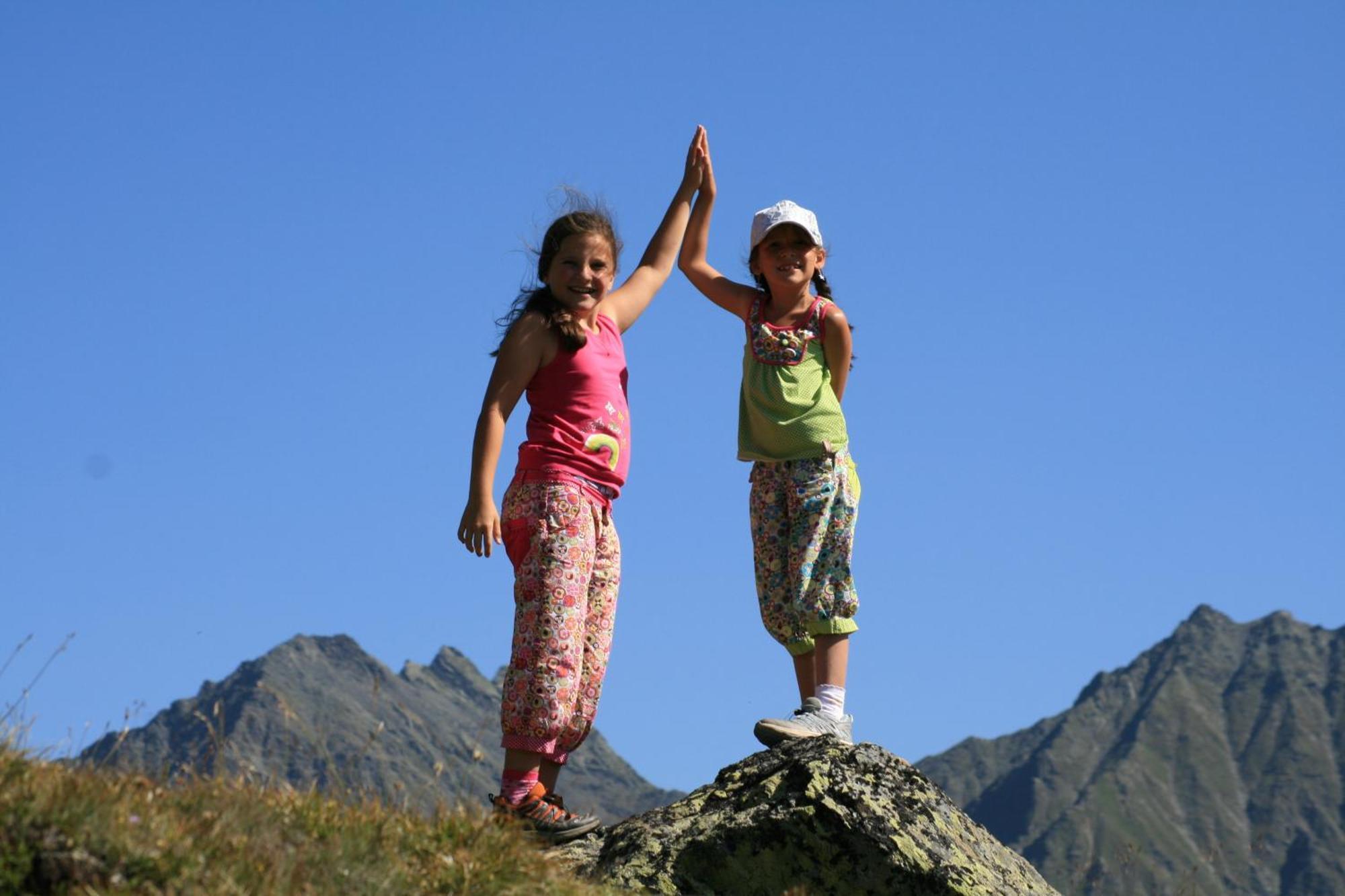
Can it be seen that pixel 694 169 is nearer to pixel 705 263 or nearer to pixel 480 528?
pixel 705 263

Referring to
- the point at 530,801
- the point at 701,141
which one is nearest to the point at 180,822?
the point at 530,801

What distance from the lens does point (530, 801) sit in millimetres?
7754

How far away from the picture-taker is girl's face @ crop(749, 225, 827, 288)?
32.1 ft

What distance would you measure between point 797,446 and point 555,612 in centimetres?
227

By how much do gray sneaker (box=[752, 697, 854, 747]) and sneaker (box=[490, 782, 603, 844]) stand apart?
130cm

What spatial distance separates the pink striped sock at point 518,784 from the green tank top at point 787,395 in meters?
2.71

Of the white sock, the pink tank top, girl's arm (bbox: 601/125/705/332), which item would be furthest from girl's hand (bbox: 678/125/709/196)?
the white sock

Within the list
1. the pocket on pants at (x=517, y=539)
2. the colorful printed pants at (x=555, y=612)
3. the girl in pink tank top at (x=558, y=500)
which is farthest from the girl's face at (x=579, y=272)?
the pocket on pants at (x=517, y=539)

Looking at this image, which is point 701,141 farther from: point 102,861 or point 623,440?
point 102,861

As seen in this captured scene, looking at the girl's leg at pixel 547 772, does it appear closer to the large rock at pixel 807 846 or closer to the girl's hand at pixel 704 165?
the large rock at pixel 807 846

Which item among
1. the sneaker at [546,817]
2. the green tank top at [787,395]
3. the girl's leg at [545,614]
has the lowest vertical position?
the sneaker at [546,817]

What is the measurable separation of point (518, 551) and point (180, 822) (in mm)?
2797

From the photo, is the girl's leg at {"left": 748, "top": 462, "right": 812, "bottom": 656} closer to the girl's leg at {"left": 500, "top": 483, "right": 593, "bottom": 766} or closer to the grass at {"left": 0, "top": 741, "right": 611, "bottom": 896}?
the girl's leg at {"left": 500, "top": 483, "right": 593, "bottom": 766}

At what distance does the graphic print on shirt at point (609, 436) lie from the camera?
841 cm
